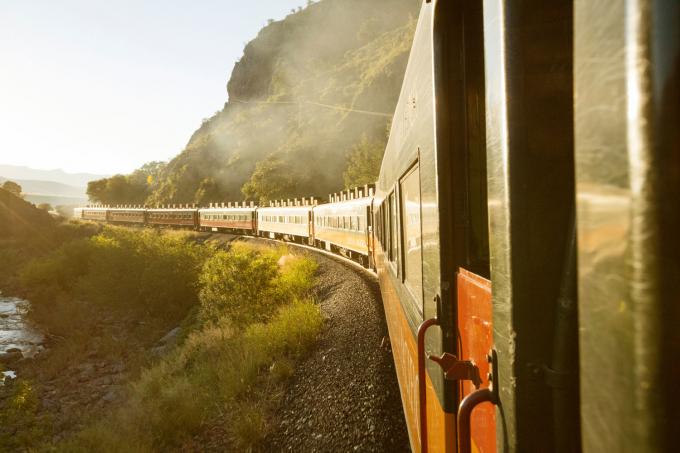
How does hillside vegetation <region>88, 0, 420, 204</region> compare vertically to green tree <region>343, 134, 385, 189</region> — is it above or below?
above

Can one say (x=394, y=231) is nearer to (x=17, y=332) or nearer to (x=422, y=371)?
(x=422, y=371)

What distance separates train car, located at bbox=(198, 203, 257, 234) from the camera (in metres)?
36.0

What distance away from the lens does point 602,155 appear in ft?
2.15

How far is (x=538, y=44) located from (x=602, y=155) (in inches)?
20.3

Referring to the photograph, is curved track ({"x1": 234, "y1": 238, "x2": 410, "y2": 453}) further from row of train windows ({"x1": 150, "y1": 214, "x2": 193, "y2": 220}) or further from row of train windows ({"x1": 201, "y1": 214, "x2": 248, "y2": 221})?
row of train windows ({"x1": 150, "y1": 214, "x2": 193, "y2": 220})

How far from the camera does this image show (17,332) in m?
22.0

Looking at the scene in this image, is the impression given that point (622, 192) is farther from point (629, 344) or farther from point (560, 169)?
point (560, 169)

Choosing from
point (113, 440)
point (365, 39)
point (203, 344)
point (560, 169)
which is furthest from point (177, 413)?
point (365, 39)

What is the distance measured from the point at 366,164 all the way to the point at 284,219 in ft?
67.5

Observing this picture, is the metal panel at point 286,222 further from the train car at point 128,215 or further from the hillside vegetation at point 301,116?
the train car at point 128,215

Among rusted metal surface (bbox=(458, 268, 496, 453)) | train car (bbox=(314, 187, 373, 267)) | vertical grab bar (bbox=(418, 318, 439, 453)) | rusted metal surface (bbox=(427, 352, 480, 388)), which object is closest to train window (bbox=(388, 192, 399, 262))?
vertical grab bar (bbox=(418, 318, 439, 453))

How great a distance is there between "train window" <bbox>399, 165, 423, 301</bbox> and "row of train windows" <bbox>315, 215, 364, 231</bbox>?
10616 millimetres

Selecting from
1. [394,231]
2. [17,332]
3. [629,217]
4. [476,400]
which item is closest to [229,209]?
[17,332]

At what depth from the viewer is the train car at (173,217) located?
48.8m
